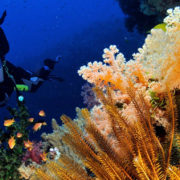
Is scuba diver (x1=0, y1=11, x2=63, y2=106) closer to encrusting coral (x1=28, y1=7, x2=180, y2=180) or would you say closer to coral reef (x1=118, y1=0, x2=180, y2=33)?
encrusting coral (x1=28, y1=7, x2=180, y2=180)

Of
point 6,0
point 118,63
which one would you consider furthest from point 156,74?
point 6,0

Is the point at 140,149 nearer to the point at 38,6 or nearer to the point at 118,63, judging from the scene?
the point at 118,63

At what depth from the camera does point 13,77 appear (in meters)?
6.97

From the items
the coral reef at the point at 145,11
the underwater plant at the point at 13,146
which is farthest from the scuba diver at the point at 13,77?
the coral reef at the point at 145,11

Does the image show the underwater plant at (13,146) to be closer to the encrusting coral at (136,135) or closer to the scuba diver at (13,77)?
the scuba diver at (13,77)

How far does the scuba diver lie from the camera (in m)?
6.36

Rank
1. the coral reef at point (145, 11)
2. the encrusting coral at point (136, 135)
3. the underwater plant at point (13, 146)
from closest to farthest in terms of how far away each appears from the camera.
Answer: the encrusting coral at point (136, 135) < the underwater plant at point (13, 146) < the coral reef at point (145, 11)

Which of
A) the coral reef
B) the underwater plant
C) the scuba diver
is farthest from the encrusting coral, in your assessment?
the coral reef

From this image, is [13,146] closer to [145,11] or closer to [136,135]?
[136,135]

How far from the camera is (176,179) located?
987mm

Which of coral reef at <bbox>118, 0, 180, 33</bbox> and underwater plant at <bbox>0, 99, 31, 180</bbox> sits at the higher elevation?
coral reef at <bbox>118, 0, 180, 33</bbox>

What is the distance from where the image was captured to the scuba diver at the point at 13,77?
6361mm

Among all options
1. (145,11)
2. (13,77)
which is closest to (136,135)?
(13,77)

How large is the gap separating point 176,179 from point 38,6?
111 m
